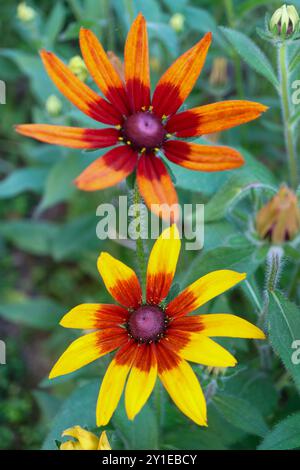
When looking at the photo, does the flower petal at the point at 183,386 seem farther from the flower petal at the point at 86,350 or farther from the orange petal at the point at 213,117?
the orange petal at the point at 213,117

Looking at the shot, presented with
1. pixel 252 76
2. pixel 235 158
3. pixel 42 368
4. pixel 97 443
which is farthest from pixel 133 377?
pixel 252 76

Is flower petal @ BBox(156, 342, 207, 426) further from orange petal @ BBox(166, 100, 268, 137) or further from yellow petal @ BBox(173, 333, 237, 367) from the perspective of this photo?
orange petal @ BBox(166, 100, 268, 137)

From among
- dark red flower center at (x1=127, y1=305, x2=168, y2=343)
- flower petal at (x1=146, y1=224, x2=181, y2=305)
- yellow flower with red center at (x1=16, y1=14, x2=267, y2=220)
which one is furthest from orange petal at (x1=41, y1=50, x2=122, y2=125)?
dark red flower center at (x1=127, y1=305, x2=168, y2=343)

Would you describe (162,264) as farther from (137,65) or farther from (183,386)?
(137,65)

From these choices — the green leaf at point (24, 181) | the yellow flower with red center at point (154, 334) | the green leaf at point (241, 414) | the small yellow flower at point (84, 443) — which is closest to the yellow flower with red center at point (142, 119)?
the yellow flower with red center at point (154, 334)

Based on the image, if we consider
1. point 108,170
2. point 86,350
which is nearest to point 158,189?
point 108,170

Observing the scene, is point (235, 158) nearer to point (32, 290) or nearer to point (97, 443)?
point (97, 443)
